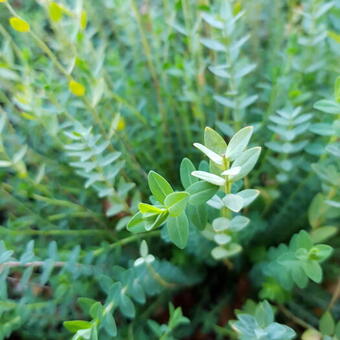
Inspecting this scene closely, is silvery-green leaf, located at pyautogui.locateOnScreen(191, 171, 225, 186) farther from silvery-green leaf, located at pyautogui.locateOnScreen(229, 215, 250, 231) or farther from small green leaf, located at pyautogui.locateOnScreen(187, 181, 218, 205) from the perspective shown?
silvery-green leaf, located at pyautogui.locateOnScreen(229, 215, 250, 231)

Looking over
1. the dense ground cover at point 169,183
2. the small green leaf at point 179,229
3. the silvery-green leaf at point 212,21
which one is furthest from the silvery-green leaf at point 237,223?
the silvery-green leaf at point 212,21

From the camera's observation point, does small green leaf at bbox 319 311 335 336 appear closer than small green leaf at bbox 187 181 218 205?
No

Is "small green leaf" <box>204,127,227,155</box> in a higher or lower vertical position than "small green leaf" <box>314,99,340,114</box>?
lower

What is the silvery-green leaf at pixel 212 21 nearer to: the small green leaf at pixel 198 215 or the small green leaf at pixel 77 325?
the small green leaf at pixel 198 215

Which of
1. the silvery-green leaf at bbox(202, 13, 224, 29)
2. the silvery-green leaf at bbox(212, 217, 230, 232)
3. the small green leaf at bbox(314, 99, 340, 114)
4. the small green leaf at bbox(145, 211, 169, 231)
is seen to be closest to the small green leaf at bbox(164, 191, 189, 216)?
the small green leaf at bbox(145, 211, 169, 231)

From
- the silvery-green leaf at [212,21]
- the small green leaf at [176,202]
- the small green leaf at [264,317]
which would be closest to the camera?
the small green leaf at [176,202]

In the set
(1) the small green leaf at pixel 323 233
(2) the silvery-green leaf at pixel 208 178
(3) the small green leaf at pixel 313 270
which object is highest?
(2) the silvery-green leaf at pixel 208 178

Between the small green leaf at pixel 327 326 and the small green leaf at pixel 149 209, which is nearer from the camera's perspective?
the small green leaf at pixel 149 209
